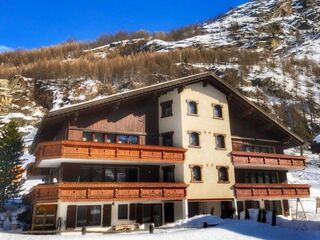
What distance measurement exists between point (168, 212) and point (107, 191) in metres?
6.78

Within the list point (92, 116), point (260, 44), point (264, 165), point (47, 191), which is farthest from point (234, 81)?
point (47, 191)

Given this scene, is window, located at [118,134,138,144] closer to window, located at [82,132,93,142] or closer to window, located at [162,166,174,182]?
window, located at [82,132,93,142]

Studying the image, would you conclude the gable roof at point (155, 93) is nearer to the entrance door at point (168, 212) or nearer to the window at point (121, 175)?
the window at point (121, 175)

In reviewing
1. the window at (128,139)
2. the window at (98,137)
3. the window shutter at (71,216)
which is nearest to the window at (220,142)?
the window at (128,139)

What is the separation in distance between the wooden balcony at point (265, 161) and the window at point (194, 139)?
357 cm

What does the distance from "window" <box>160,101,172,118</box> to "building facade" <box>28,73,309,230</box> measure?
0.29 ft

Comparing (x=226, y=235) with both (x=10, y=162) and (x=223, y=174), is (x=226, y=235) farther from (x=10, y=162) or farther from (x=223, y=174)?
(x=10, y=162)

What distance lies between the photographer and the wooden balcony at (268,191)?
30453 mm

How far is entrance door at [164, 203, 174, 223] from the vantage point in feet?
93.0

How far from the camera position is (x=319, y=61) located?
353ft

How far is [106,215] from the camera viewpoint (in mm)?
25797

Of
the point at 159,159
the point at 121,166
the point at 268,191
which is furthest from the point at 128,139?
the point at 268,191

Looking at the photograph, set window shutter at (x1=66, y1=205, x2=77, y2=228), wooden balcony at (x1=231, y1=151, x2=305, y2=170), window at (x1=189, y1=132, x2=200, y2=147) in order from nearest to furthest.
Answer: window shutter at (x1=66, y1=205, x2=77, y2=228) → window at (x1=189, y1=132, x2=200, y2=147) → wooden balcony at (x1=231, y1=151, x2=305, y2=170)

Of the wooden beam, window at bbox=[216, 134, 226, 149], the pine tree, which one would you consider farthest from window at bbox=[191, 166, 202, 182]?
the pine tree
